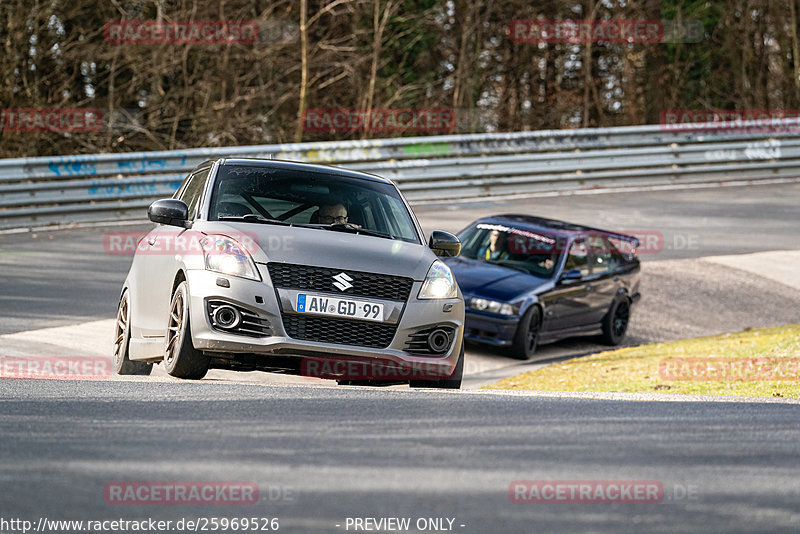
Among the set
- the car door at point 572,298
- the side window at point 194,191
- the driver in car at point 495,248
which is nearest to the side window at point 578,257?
the car door at point 572,298

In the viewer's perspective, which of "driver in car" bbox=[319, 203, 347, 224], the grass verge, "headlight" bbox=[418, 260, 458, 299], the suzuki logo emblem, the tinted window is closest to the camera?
the suzuki logo emblem

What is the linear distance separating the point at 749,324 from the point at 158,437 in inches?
498

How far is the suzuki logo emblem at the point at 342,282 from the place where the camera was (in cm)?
757

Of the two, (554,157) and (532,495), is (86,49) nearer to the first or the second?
(554,157)

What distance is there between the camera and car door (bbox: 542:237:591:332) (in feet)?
46.3

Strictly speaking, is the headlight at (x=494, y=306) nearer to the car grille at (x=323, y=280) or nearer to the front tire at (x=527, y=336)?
the front tire at (x=527, y=336)

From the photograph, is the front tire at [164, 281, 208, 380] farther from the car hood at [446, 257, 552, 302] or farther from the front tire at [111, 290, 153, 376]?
the car hood at [446, 257, 552, 302]

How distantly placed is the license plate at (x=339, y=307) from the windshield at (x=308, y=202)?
94 centimetres

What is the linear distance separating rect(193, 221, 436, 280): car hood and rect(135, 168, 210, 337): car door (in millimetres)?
392

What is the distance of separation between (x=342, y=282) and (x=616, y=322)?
27.9 feet

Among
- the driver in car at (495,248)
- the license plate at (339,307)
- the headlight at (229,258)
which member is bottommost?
the driver in car at (495,248)

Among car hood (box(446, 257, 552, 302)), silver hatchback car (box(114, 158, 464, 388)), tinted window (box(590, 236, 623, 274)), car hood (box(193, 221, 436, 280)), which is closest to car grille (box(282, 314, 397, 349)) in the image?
silver hatchback car (box(114, 158, 464, 388))

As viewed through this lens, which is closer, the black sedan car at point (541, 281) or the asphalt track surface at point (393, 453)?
the asphalt track surface at point (393, 453)

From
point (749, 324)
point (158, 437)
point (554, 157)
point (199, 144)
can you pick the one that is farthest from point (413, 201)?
point (158, 437)
